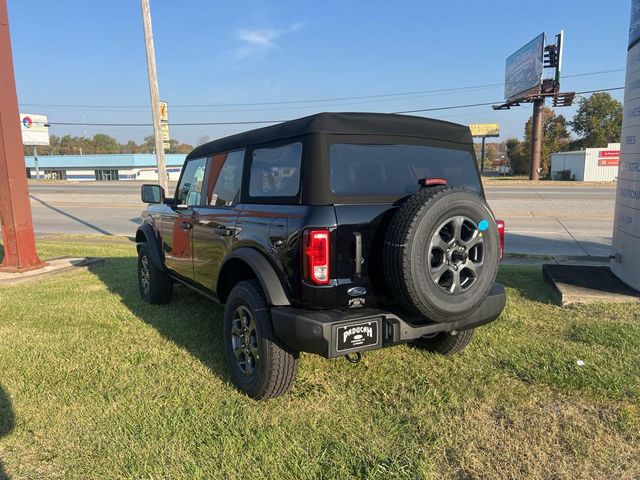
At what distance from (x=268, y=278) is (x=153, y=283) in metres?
2.91

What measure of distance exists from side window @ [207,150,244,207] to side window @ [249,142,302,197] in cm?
24

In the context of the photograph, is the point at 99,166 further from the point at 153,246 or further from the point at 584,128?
the point at 153,246

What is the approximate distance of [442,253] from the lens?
288 centimetres

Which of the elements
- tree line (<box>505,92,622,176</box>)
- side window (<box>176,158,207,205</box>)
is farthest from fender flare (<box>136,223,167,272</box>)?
tree line (<box>505,92,622,176</box>)

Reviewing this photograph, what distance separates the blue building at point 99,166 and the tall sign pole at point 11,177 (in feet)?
236

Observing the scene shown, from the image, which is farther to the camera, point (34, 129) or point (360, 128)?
point (34, 129)

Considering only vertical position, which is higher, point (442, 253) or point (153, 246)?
point (442, 253)

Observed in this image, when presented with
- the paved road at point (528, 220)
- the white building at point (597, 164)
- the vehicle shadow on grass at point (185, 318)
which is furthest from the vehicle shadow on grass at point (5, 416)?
the white building at point (597, 164)

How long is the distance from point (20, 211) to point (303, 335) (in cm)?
650

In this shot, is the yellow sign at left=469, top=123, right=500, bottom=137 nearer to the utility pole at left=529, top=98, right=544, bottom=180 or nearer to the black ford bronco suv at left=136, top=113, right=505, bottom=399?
the utility pole at left=529, top=98, right=544, bottom=180

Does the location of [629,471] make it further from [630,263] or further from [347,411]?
[630,263]

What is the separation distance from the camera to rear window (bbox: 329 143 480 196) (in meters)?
3.07

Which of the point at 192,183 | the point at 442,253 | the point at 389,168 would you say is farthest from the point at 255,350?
the point at 192,183

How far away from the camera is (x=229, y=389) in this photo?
3.42 metres
